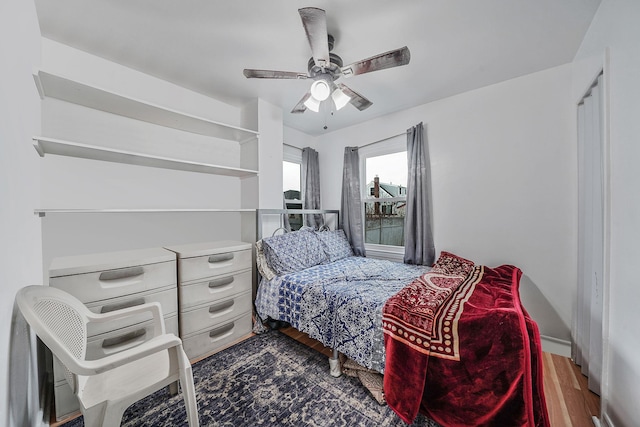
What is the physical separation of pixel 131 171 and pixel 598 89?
353 centimetres

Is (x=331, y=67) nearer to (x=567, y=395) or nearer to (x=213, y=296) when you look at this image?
(x=213, y=296)

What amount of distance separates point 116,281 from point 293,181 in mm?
2357

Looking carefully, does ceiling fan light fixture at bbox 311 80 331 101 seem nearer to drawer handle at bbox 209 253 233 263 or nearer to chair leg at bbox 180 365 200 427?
drawer handle at bbox 209 253 233 263

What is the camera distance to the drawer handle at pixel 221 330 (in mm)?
1965

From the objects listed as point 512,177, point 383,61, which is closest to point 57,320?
point 383,61

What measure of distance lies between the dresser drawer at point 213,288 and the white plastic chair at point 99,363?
0.51 metres

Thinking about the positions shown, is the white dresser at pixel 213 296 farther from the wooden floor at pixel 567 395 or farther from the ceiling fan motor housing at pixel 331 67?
the ceiling fan motor housing at pixel 331 67

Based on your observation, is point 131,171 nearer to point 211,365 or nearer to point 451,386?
point 211,365

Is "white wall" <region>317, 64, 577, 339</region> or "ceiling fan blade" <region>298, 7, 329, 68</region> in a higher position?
"ceiling fan blade" <region>298, 7, 329, 68</region>

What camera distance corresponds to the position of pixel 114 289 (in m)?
1.51

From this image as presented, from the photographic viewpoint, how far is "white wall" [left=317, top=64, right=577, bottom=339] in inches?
76.9

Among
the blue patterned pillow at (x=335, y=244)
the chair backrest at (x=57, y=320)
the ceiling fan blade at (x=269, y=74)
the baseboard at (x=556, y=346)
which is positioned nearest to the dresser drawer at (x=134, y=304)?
the chair backrest at (x=57, y=320)

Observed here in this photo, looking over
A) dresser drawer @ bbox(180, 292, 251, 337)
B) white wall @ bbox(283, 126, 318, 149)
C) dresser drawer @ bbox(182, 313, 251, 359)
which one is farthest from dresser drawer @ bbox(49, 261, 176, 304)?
white wall @ bbox(283, 126, 318, 149)

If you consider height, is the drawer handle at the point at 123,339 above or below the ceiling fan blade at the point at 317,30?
below
